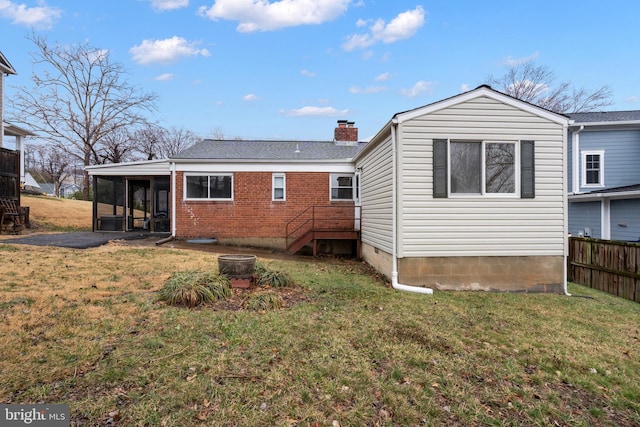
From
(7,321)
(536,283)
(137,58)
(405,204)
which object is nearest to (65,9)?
(137,58)

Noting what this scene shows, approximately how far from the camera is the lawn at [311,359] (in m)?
2.61

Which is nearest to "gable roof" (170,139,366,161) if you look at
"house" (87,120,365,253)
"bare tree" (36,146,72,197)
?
"house" (87,120,365,253)

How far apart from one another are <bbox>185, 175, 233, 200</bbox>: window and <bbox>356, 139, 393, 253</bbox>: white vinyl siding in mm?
5205

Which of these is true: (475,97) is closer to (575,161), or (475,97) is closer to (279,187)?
(279,187)

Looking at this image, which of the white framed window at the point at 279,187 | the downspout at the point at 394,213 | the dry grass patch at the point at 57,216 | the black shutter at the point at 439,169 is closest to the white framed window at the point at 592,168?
the black shutter at the point at 439,169

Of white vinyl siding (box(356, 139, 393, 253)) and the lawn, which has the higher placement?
white vinyl siding (box(356, 139, 393, 253))

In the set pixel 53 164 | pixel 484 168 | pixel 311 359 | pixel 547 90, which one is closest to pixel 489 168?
pixel 484 168

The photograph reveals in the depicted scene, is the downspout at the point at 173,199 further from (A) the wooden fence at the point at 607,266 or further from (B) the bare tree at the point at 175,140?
(B) the bare tree at the point at 175,140

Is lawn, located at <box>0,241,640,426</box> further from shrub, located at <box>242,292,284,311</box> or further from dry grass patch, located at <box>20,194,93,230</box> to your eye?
dry grass patch, located at <box>20,194,93,230</box>

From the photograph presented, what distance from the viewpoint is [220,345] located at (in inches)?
144

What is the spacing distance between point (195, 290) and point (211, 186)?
849cm

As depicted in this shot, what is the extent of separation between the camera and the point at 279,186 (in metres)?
13.1

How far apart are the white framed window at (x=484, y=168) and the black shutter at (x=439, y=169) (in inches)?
7.1

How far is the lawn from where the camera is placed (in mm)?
2613
